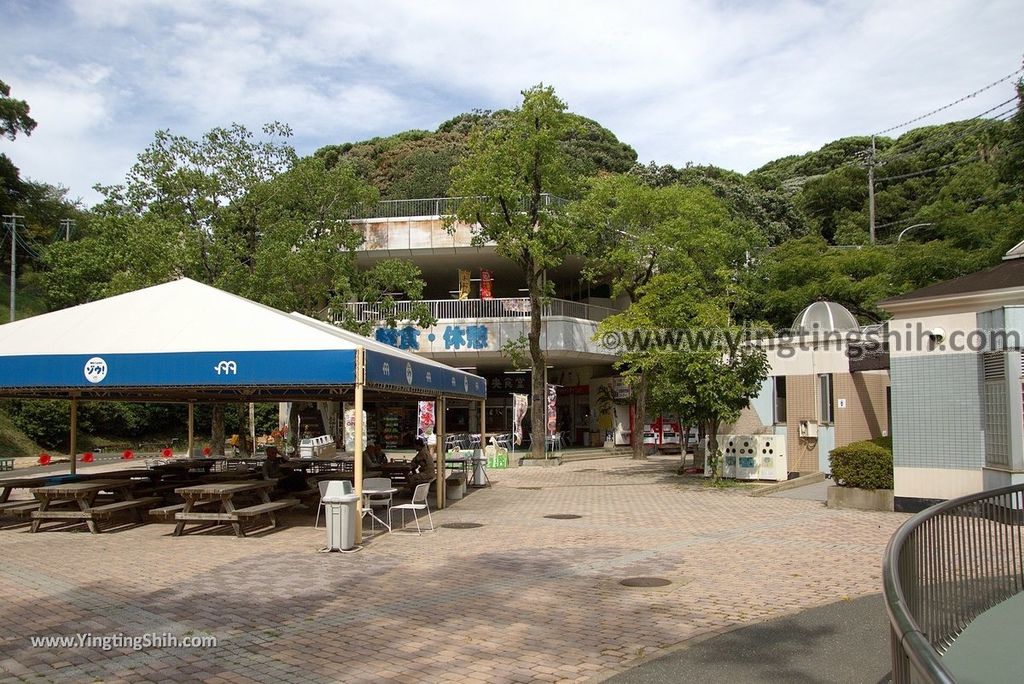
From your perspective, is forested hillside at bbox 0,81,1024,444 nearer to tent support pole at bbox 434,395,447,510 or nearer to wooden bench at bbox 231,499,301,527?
tent support pole at bbox 434,395,447,510

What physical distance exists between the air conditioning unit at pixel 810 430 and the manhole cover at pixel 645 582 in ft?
43.4

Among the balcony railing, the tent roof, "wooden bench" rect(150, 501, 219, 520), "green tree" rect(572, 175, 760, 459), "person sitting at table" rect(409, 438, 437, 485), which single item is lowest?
"wooden bench" rect(150, 501, 219, 520)

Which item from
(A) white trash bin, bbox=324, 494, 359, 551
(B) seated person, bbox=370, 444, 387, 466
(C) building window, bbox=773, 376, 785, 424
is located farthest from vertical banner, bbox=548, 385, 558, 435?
(A) white trash bin, bbox=324, 494, 359, 551

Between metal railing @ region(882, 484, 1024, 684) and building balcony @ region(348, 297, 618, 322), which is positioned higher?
building balcony @ region(348, 297, 618, 322)

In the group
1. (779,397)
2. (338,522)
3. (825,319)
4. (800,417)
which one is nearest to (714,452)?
(800,417)

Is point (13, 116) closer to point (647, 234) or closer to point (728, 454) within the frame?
point (647, 234)

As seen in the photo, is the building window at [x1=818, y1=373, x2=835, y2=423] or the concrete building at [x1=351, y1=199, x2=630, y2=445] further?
the concrete building at [x1=351, y1=199, x2=630, y2=445]

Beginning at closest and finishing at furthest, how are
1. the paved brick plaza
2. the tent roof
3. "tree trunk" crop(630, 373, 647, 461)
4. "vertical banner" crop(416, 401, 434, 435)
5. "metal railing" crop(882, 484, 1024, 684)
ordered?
"metal railing" crop(882, 484, 1024, 684) < the paved brick plaza < the tent roof < "tree trunk" crop(630, 373, 647, 461) < "vertical banner" crop(416, 401, 434, 435)

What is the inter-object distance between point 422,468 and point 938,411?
9.74 m

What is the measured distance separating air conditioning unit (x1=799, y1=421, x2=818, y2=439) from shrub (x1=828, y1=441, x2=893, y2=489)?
18.4ft

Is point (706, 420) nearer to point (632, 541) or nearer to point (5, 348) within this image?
point (632, 541)

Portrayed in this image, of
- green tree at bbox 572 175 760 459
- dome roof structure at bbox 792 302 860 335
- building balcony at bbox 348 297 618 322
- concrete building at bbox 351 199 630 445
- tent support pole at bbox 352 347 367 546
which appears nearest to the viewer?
tent support pole at bbox 352 347 367 546

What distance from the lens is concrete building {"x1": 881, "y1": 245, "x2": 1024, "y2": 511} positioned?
12.3 m

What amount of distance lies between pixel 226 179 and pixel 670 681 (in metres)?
23.7
